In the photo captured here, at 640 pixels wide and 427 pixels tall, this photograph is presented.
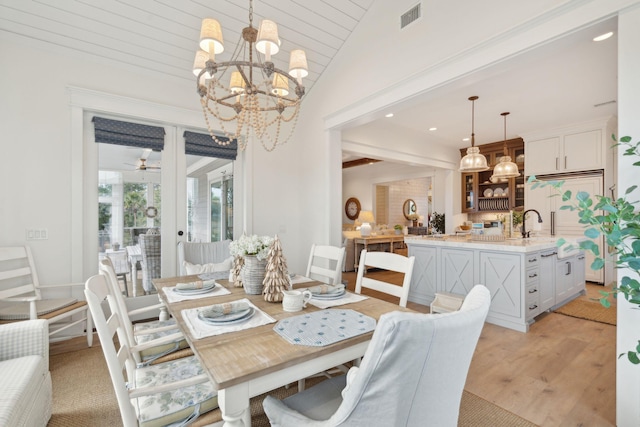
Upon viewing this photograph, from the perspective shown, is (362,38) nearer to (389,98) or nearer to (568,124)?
(389,98)

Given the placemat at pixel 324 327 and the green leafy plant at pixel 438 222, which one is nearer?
the placemat at pixel 324 327

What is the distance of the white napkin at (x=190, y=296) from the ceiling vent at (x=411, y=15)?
293 centimetres

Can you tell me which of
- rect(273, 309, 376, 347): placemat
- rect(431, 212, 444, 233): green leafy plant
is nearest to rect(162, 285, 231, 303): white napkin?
rect(273, 309, 376, 347): placemat

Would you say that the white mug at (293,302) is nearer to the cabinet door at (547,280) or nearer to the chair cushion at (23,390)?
the chair cushion at (23,390)

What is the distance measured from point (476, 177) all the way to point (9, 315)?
763cm

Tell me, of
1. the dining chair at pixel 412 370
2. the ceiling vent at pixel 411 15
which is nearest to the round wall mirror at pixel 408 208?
the ceiling vent at pixel 411 15

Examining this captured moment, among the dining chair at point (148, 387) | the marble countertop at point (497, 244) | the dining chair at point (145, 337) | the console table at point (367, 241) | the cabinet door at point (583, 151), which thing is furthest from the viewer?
the console table at point (367, 241)

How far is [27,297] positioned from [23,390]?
62.4 inches

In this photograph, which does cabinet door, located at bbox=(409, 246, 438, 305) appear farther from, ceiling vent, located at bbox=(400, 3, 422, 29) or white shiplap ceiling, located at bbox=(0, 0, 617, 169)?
ceiling vent, located at bbox=(400, 3, 422, 29)

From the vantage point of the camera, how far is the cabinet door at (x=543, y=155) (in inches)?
215

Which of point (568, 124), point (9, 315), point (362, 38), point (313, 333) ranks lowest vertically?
point (9, 315)

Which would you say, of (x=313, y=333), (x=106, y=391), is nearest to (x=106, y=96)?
(x=106, y=391)

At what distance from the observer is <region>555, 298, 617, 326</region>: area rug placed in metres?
3.45

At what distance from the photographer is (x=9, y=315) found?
2.37 meters
